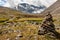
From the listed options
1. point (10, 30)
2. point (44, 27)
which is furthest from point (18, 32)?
point (44, 27)

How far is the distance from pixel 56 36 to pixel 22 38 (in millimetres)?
5787

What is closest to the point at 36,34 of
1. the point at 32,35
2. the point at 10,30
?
the point at 32,35

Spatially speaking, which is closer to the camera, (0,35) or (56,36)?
(56,36)

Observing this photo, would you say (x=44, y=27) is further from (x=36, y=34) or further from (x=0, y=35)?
(x=0, y=35)

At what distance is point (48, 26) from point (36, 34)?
2698mm

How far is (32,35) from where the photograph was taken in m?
36.8

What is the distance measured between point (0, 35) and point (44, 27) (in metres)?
8.27

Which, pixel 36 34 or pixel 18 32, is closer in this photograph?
pixel 36 34

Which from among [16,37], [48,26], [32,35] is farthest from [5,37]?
[48,26]

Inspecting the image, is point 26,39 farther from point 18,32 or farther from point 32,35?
point 18,32

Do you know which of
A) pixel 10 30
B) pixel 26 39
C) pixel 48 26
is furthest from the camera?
pixel 10 30

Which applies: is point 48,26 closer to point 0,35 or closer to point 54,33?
point 54,33

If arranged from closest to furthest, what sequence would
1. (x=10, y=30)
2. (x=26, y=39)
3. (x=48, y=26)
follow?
(x=26, y=39), (x=48, y=26), (x=10, y=30)

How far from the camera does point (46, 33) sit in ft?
122
